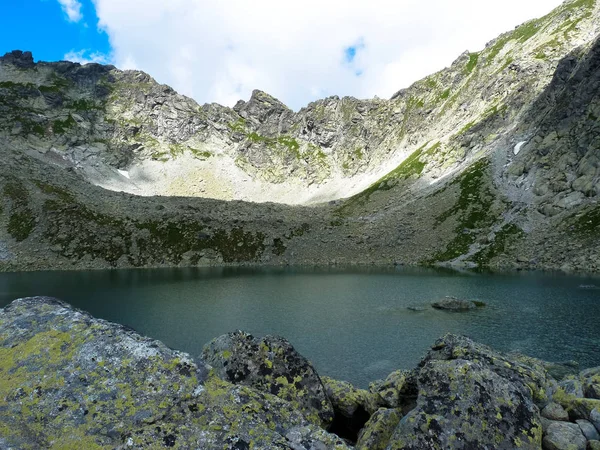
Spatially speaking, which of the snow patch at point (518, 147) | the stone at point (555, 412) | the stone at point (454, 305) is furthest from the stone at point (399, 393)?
the snow patch at point (518, 147)

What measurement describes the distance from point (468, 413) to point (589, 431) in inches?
149

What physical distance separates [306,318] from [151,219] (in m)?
90.8

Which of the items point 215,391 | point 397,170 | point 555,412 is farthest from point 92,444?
point 397,170

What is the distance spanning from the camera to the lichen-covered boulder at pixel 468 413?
838 centimetres

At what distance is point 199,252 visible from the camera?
12075cm

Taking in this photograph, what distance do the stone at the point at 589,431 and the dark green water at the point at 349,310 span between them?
847 inches

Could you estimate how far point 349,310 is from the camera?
57.0 metres

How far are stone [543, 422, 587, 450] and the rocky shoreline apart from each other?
0.09ft

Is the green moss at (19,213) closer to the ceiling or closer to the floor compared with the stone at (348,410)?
closer to the ceiling

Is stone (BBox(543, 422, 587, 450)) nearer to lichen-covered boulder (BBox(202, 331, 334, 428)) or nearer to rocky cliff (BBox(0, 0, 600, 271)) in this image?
lichen-covered boulder (BBox(202, 331, 334, 428))

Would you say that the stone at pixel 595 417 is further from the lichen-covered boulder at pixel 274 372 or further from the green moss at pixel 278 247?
the green moss at pixel 278 247

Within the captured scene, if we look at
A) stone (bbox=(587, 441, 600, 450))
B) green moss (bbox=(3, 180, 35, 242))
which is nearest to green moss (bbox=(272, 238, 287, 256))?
green moss (bbox=(3, 180, 35, 242))

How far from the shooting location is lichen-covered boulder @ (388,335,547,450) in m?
8.38

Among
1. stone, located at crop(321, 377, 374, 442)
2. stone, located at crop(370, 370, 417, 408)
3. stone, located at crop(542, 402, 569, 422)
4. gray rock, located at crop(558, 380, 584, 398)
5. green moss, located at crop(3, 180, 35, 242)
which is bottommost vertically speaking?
stone, located at crop(321, 377, 374, 442)
